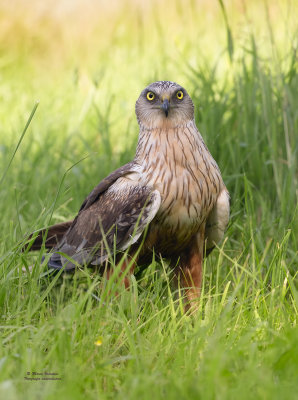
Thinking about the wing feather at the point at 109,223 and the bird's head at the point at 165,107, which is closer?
the wing feather at the point at 109,223

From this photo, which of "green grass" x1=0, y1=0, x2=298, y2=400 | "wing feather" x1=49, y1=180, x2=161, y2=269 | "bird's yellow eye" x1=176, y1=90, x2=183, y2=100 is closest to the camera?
"green grass" x1=0, y1=0, x2=298, y2=400

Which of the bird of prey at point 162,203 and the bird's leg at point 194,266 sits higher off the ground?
the bird of prey at point 162,203

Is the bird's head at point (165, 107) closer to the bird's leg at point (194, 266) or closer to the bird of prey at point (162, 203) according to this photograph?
the bird of prey at point (162, 203)

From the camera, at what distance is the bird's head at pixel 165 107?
3.68 m

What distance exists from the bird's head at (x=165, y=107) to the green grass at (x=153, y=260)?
538mm

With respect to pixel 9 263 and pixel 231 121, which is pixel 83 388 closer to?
pixel 9 263

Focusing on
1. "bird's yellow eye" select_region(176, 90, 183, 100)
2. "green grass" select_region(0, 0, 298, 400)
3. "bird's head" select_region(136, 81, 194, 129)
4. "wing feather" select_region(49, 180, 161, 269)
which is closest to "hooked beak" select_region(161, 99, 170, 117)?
"bird's head" select_region(136, 81, 194, 129)

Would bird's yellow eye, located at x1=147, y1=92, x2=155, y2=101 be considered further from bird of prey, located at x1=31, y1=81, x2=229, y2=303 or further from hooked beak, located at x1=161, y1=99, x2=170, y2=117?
hooked beak, located at x1=161, y1=99, x2=170, y2=117

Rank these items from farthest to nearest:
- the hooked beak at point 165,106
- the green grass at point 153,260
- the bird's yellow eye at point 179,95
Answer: the bird's yellow eye at point 179,95 < the hooked beak at point 165,106 < the green grass at point 153,260

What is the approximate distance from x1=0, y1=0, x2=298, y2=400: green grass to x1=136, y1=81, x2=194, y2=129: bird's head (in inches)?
21.2

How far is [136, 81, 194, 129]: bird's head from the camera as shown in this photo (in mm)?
3682

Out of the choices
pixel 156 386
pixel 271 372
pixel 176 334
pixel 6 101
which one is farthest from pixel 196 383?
pixel 6 101

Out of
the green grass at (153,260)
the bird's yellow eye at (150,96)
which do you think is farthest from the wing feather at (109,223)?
the bird's yellow eye at (150,96)

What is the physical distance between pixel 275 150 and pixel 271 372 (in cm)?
217
